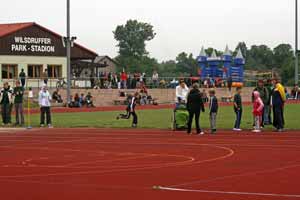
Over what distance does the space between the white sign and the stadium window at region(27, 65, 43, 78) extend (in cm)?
149

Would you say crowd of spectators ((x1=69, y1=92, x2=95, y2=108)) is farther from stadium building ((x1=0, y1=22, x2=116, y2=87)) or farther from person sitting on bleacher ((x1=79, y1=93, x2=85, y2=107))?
stadium building ((x1=0, y1=22, x2=116, y2=87))

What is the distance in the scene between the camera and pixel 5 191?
37.1ft

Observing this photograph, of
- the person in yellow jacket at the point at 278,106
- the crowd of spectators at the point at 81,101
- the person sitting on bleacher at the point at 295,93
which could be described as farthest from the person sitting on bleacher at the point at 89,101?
the person in yellow jacket at the point at 278,106

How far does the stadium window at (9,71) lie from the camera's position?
204 ft

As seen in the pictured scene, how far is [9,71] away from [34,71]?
3.24m

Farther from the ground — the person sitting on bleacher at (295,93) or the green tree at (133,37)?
the green tree at (133,37)

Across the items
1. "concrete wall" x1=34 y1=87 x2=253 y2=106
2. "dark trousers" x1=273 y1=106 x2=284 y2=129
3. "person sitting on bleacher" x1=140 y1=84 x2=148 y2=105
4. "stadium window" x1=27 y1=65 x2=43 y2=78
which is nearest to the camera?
"dark trousers" x1=273 y1=106 x2=284 y2=129

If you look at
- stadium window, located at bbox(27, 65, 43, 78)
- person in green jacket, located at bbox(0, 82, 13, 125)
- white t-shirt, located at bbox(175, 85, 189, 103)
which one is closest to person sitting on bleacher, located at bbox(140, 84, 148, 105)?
stadium window, located at bbox(27, 65, 43, 78)

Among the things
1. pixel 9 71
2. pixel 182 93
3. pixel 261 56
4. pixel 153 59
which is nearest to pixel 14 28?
pixel 9 71

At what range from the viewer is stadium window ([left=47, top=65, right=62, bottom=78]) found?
66.6 meters

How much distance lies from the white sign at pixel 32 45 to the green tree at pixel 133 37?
70.1 metres

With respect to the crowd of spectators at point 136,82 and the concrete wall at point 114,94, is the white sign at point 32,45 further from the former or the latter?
the concrete wall at point 114,94

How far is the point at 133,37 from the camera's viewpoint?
138 meters

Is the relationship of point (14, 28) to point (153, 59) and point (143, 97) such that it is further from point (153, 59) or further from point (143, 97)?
point (153, 59)
